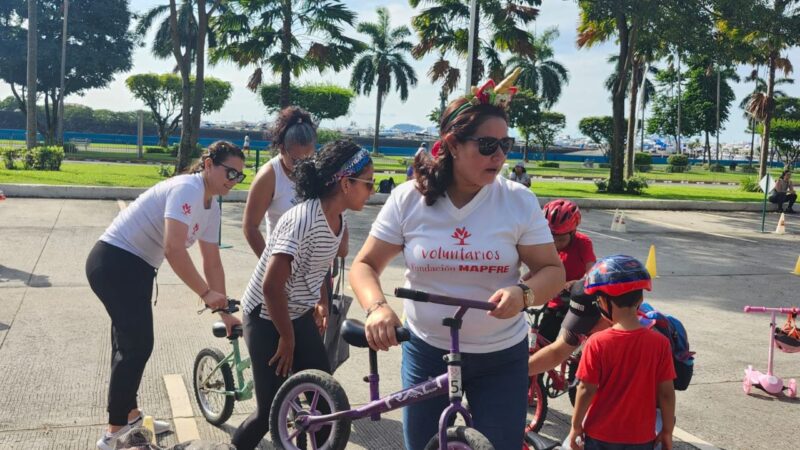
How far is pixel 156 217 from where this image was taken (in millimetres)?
3898

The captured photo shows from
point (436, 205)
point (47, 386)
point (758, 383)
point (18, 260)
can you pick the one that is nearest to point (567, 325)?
point (436, 205)

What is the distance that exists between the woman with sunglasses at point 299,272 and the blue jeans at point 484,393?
69cm

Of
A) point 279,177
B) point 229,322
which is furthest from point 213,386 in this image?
point 279,177

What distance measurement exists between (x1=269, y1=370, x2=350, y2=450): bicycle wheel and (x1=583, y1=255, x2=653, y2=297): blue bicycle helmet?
4.01 ft

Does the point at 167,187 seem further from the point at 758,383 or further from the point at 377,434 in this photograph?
the point at 758,383

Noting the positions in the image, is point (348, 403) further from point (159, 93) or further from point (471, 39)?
point (159, 93)

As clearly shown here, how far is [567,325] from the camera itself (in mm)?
3602

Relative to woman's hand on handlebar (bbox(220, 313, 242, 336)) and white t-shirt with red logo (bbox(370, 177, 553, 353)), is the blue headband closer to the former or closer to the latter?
white t-shirt with red logo (bbox(370, 177, 553, 353))

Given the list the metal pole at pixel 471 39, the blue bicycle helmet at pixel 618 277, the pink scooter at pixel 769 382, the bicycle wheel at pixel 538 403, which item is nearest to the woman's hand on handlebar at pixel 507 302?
the blue bicycle helmet at pixel 618 277

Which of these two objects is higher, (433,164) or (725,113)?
(725,113)

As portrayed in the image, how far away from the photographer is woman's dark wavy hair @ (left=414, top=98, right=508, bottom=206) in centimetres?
264

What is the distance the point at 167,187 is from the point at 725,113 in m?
73.2

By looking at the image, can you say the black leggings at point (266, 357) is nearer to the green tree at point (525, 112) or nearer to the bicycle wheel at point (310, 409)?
the bicycle wheel at point (310, 409)

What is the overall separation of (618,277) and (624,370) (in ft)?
1.34
